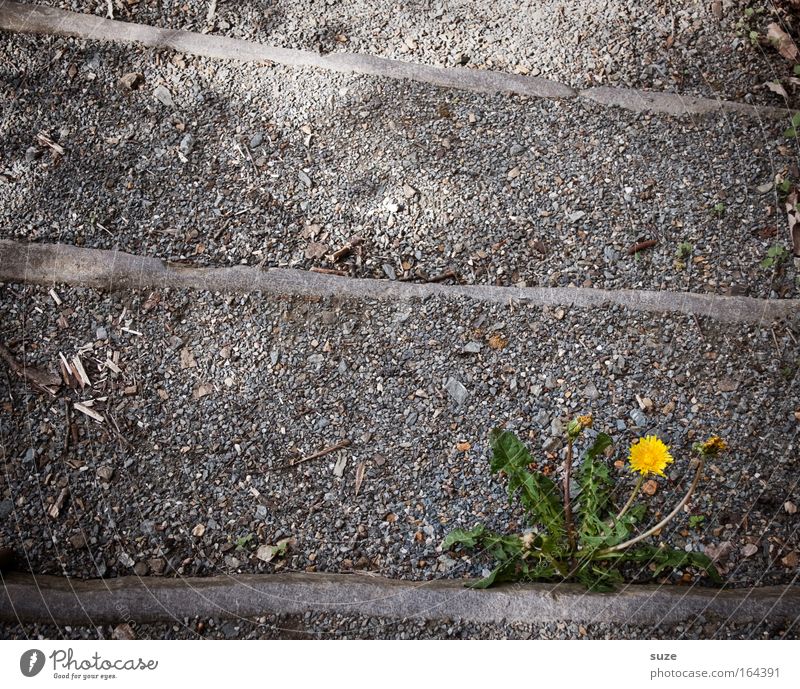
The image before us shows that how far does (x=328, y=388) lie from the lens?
8.11 feet

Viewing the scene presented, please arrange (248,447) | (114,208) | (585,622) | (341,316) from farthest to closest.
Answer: (114,208), (341,316), (248,447), (585,622)

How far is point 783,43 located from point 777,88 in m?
0.27

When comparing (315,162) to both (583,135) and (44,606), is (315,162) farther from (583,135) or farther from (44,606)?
(44,606)

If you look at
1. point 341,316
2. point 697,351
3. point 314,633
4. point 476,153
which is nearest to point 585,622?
point 314,633

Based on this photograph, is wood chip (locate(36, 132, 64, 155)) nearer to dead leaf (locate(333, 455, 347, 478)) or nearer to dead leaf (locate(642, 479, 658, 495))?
dead leaf (locate(333, 455, 347, 478))

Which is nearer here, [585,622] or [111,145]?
[585,622]

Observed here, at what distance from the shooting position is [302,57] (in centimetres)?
317

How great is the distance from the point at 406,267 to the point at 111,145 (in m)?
1.33

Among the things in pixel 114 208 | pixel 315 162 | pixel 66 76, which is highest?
pixel 66 76

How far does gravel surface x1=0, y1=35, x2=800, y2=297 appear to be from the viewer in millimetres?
2723

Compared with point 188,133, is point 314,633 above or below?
below
